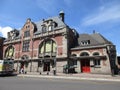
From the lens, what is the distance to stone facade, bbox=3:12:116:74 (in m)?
29.2

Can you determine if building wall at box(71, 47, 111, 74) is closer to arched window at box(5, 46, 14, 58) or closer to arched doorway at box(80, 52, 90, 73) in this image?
arched doorway at box(80, 52, 90, 73)

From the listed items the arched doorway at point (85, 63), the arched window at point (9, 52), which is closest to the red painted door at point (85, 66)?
the arched doorway at point (85, 63)

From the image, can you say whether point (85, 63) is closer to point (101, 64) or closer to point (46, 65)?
point (101, 64)

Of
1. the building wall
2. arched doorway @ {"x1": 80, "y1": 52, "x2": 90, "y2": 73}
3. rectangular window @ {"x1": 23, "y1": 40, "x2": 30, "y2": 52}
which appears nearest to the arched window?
rectangular window @ {"x1": 23, "y1": 40, "x2": 30, "y2": 52}

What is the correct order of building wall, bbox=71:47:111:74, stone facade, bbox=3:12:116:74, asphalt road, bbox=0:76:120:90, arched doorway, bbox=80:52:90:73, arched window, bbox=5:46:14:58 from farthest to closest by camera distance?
1. arched window, bbox=5:46:14:58
2. arched doorway, bbox=80:52:90:73
3. stone facade, bbox=3:12:116:74
4. building wall, bbox=71:47:111:74
5. asphalt road, bbox=0:76:120:90

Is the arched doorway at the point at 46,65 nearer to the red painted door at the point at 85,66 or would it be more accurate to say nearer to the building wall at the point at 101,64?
the building wall at the point at 101,64

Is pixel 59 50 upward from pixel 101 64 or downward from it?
upward

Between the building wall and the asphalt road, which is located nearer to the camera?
the asphalt road

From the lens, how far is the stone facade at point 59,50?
95.8 ft

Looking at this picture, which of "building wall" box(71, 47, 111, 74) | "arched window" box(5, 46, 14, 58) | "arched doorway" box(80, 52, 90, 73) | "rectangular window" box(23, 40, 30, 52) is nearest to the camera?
"building wall" box(71, 47, 111, 74)

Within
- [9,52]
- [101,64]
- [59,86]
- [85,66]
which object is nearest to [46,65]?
[85,66]

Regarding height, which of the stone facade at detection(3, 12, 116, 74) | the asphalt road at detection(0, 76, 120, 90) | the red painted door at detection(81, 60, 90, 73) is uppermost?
the stone facade at detection(3, 12, 116, 74)

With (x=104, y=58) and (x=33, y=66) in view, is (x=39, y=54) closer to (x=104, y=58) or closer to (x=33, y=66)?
(x=33, y=66)

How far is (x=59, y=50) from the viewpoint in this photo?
1287 inches
